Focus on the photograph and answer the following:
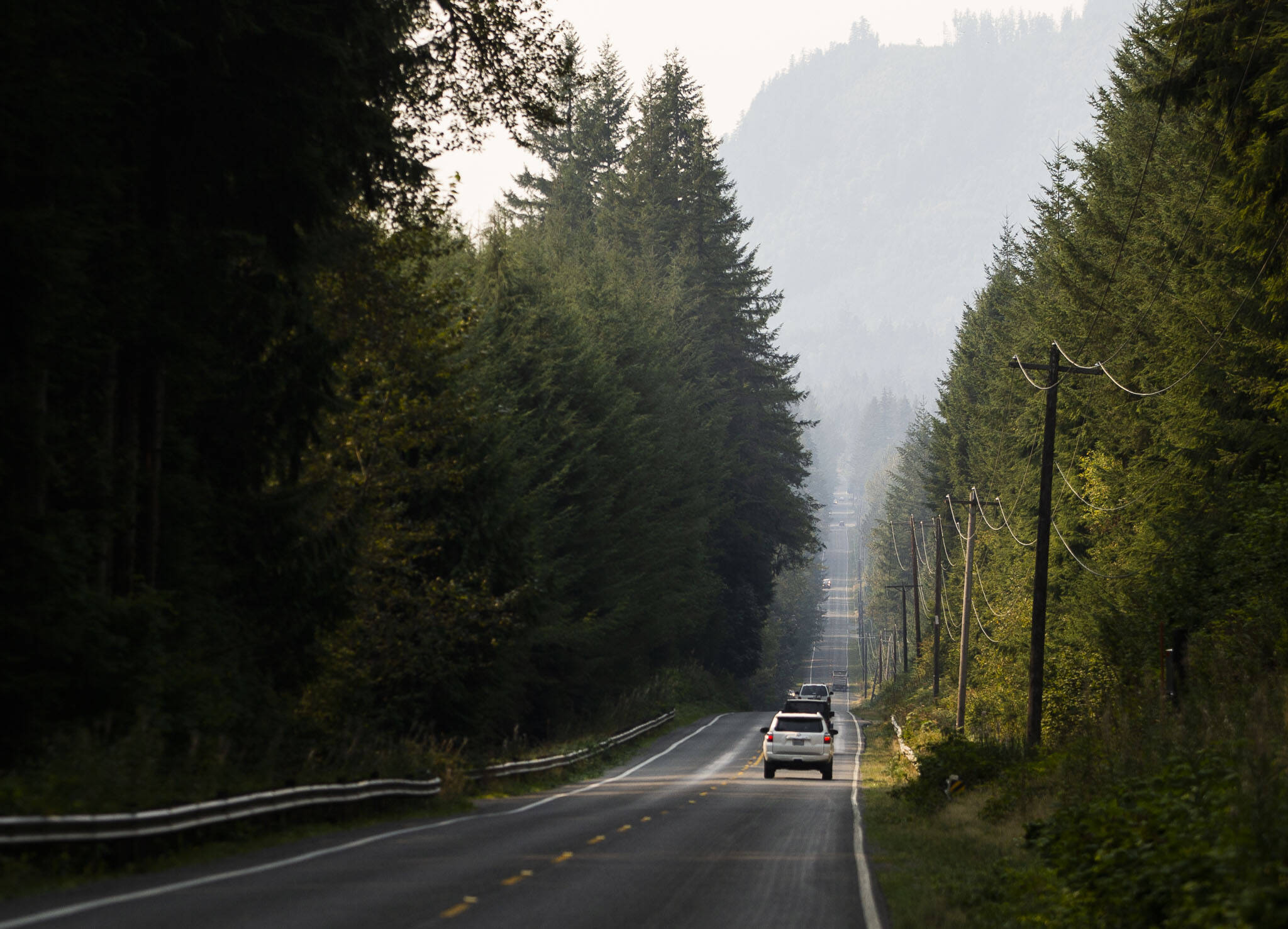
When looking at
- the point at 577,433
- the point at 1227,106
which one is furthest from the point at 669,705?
the point at 1227,106

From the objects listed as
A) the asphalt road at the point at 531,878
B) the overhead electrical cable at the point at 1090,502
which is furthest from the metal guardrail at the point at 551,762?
the overhead electrical cable at the point at 1090,502

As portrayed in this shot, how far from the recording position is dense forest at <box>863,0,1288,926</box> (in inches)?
432

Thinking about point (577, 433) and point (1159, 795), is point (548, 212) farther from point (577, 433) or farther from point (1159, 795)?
point (1159, 795)

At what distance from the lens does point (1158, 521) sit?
107 feet

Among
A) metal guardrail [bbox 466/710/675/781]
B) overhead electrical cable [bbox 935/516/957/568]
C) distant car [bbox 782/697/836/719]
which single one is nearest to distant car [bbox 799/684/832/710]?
overhead electrical cable [bbox 935/516/957/568]

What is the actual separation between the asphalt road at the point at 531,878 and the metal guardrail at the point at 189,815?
0.51 meters

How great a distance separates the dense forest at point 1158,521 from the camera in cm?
1097

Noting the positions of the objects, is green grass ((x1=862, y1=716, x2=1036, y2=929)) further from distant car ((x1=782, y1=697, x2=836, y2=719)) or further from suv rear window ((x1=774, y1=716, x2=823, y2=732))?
distant car ((x1=782, y1=697, x2=836, y2=719))

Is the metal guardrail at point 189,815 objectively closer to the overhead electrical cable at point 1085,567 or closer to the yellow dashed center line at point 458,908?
the yellow dashed center line at point 458,908

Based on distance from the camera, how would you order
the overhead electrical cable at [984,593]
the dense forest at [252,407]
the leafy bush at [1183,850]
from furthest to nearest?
1. the overhead electrical cable at [984,593]
2. the dense forest at [252,407]
3. the leafy bush at [1183,850]

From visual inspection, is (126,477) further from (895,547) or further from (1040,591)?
(895,547)

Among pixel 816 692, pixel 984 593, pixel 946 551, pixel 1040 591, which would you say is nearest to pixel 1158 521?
pixel 1040 591

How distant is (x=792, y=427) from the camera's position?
83.2 m

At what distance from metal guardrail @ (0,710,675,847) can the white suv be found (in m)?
13.5
